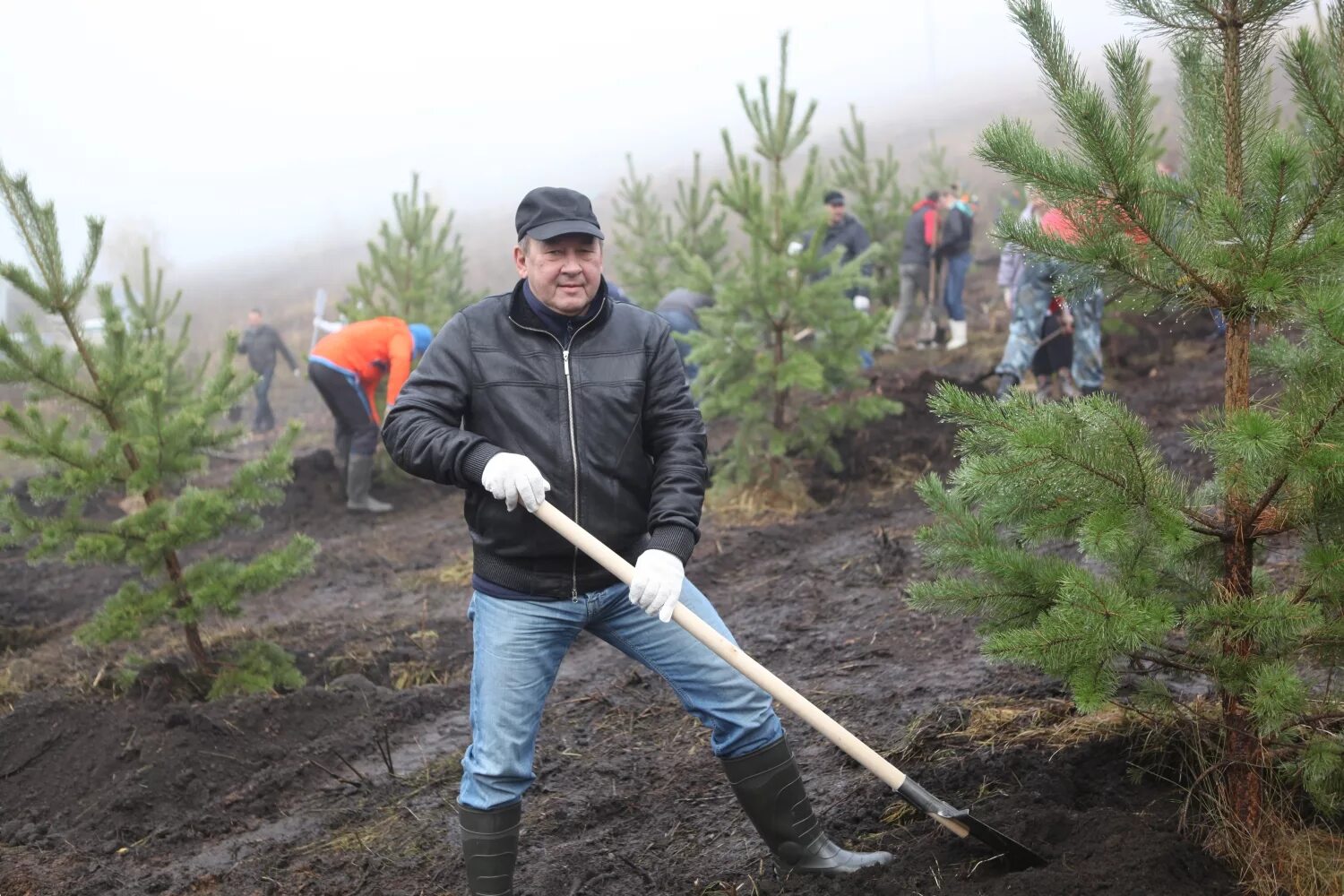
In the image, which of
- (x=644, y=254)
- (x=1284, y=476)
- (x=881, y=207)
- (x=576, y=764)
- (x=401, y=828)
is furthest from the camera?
(x=881, y=207)

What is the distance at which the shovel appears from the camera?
284cm

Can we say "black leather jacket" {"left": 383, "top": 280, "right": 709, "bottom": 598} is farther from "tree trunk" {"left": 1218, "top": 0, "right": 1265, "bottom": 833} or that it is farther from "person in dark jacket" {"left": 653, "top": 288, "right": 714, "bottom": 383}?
"person in dark jacket" {"left": 653, "top": 288, "right": 714, "bottom": 383}

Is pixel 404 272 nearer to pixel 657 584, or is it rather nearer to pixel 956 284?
pixel 956 284

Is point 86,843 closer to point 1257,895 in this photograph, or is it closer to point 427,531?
point 1257,895

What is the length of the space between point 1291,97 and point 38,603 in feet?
28.7

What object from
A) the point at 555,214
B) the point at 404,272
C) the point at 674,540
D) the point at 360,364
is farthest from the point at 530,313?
the point at 404,272

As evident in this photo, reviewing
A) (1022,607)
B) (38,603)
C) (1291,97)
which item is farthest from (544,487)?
(38,603)

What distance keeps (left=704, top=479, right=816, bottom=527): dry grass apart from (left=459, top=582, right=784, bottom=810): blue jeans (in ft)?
15.3

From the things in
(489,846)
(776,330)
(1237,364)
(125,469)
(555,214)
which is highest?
(555,214)

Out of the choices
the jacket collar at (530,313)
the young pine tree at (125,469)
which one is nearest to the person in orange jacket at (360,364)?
the young pine tree at (125,469)

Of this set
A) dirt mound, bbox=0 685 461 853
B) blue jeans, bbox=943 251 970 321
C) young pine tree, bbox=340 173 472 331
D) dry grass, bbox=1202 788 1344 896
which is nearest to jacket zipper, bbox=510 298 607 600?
dry grass, bbox=1202 788 1344 896

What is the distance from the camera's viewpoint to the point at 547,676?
3035mm

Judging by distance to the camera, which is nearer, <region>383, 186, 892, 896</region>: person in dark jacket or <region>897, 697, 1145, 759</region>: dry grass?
<region>383, 186, 892, 896</region>: person in dark jacket

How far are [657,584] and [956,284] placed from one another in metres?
10.7
